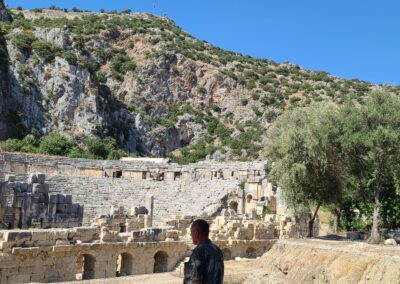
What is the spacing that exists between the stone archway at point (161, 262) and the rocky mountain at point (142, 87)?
107 ft

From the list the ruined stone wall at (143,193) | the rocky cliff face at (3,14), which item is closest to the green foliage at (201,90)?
the rocky cliff face at (3,14)

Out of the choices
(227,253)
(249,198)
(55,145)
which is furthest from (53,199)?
(55,145)

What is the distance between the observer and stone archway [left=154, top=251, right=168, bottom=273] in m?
22.6

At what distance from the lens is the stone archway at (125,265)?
20.9 meters

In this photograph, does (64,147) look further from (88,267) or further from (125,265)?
(88,267)

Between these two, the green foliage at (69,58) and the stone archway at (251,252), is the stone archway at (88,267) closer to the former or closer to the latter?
the stone archway at (251,252)

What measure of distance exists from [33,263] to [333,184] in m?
15.7

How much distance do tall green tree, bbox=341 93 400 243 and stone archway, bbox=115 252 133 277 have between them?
34.3 ft

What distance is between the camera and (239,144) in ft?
217

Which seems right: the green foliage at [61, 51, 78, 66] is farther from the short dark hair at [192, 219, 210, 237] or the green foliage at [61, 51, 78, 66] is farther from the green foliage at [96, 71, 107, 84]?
the short dark hair at [192, 219, 210, 237]

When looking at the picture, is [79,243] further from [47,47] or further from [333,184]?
[47,47]

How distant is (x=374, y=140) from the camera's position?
21.3 m

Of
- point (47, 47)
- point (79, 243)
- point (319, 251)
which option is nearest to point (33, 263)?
point (79, 243)

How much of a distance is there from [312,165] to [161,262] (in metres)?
9.04
